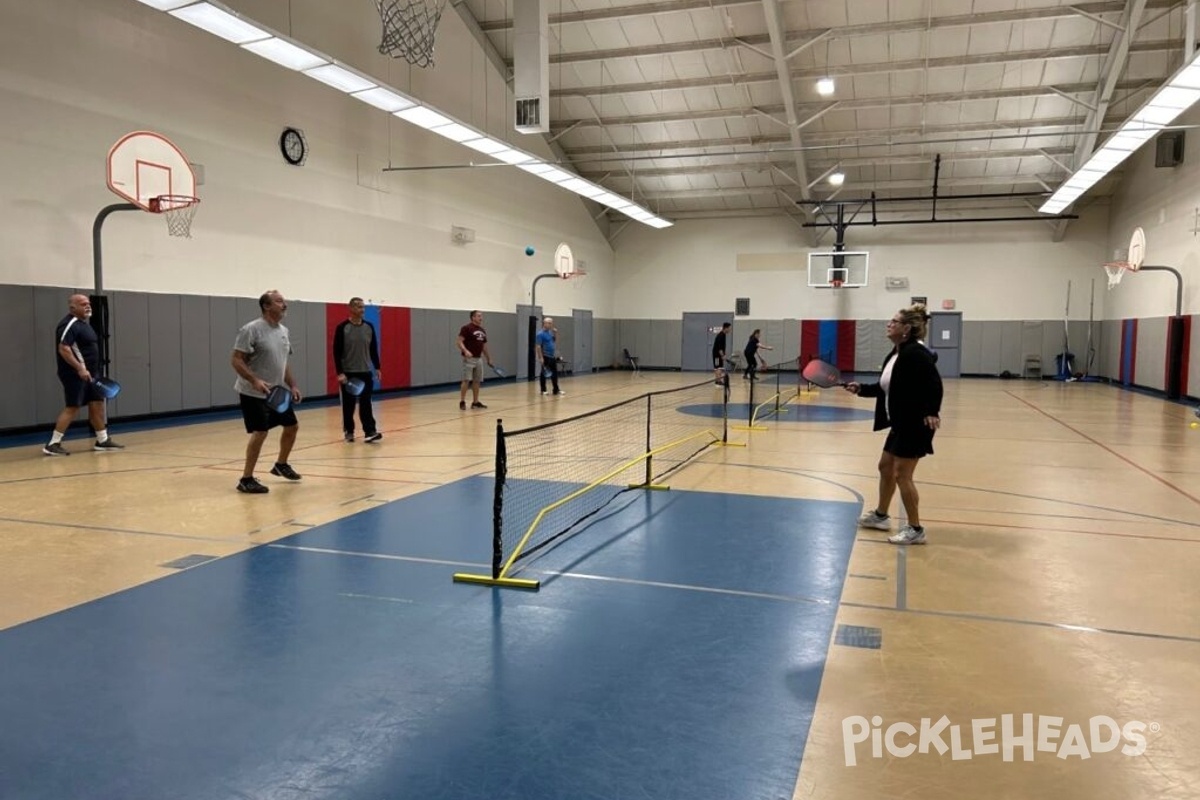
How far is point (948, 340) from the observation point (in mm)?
30266

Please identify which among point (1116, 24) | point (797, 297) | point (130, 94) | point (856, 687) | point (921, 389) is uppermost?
point (1116, 24)

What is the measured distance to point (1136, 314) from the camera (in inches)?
957

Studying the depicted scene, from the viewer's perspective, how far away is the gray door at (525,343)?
25381 mm

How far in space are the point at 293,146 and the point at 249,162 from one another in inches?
49.6

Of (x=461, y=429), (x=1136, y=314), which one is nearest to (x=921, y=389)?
(x=461, y=429)

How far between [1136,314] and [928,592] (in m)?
24.2

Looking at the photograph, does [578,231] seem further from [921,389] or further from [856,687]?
[856,687]

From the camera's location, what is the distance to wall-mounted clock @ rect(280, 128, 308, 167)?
51.3 feet

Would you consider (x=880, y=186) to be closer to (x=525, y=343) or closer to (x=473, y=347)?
(x=525, y=343)

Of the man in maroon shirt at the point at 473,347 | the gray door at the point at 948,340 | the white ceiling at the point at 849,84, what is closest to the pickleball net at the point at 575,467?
the man in maroon shirt at the point at 473,347

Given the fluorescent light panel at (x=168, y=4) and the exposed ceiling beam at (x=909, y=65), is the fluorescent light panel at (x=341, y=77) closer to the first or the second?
the fluorescent light panel at (x=168, y=4)

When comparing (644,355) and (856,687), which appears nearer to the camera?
(856,687)

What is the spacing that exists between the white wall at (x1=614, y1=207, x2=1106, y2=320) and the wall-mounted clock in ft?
62.8

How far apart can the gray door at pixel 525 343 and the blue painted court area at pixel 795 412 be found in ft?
29.3
